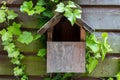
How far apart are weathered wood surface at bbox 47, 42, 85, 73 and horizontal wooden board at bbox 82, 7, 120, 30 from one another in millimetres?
218

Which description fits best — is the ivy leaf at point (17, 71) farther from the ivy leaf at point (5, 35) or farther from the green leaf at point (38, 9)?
the green leaf at point (38, 9)

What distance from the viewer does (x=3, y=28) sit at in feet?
5.64

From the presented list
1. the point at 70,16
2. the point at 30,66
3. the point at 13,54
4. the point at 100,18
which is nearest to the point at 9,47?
the point at 13,54

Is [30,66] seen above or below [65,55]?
below

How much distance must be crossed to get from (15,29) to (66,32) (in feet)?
0.89

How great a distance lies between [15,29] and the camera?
168cm

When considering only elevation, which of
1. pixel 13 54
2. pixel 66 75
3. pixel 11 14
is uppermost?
pixel 11 14

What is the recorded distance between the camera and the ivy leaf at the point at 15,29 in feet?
5.51

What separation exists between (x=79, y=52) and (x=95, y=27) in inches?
9.1

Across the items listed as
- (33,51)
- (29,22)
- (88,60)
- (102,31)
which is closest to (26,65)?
(33,51)

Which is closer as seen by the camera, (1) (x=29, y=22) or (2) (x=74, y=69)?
(2) (x=74, y=69)

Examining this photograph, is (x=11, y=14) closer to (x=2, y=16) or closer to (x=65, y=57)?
(x=2, y=16)

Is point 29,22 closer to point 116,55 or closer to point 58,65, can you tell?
point 58,65

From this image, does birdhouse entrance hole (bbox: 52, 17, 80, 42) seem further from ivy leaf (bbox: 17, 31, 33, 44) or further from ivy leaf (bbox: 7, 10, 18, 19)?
ivy leaf (bbox: 7, 10, 18, 19)
